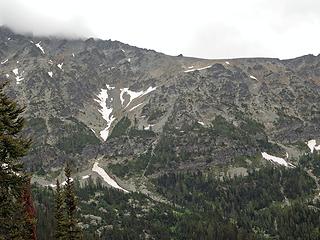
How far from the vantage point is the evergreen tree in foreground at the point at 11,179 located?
2497cm

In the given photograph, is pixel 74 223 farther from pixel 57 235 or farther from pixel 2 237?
pixel 2 237

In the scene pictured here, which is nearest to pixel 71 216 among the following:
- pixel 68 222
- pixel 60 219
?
pixel 68 222

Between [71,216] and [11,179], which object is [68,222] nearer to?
[71,216]

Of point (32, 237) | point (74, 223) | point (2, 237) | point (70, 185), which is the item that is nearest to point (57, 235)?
point (74, 223)

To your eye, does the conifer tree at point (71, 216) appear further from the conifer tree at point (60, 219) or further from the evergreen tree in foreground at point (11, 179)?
the evergreen tree in foreground at point (11, 179)

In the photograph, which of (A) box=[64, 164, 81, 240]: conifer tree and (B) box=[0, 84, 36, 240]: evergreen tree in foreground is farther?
(A) box=[64, 164, 81, 240]: conifer tree

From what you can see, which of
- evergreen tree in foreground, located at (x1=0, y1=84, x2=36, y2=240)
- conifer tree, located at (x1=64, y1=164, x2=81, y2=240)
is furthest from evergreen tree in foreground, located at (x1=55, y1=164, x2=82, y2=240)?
evergreen tree in foreground, located at (x1=0, y1=84, x2=36, y2=240)

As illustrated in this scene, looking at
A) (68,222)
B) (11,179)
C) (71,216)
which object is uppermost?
(11,179)

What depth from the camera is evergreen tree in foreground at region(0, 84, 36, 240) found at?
983 inches

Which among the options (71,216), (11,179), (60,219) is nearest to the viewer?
(11,179)

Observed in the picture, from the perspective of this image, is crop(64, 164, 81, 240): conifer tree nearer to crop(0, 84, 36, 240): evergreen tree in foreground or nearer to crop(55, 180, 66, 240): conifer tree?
crop(55, 180, 66, 240): conifer tree

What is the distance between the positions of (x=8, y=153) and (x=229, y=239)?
184 metres

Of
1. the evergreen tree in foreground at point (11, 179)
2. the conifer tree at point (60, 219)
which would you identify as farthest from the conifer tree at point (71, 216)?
the evergreen tree in foreground at point (11, 179)

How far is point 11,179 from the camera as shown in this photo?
2500cm
